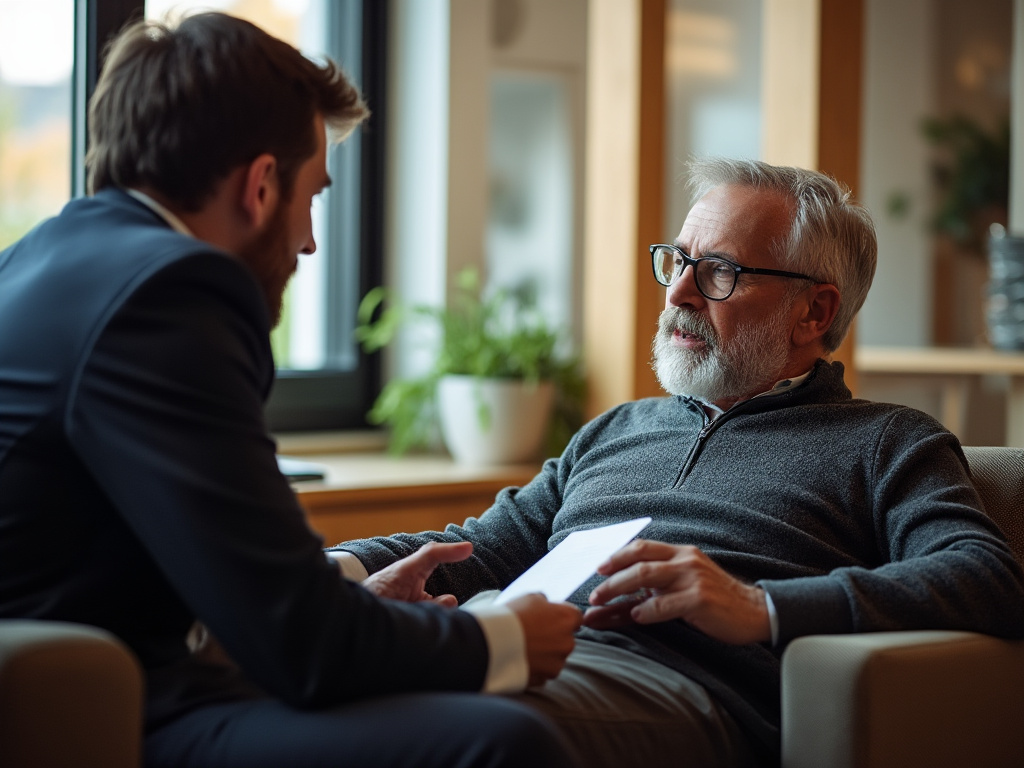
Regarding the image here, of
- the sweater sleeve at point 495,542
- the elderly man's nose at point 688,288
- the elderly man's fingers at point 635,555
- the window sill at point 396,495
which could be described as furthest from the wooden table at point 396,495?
the elderly man's fingers at point 635,555

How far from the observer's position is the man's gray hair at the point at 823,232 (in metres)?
1.94

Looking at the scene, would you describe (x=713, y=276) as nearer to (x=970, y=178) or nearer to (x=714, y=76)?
(x=714, y=76)

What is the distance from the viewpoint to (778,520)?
170 cm

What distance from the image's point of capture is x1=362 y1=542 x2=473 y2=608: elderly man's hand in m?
1.61

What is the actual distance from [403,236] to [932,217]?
345 cm

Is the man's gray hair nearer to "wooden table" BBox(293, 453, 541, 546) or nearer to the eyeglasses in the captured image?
the eyeglasses

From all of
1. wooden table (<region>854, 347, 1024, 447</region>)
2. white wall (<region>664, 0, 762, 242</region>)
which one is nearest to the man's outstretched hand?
wooden table (<region>854, 347, 1024, 447</region>)

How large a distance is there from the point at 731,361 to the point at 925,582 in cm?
53

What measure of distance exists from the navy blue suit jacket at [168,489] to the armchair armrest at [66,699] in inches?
3.6

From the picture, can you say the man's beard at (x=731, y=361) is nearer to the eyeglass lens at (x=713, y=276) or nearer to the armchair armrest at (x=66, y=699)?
the eyeglass lens at (x=713, y=276)

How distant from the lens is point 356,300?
12.6ft

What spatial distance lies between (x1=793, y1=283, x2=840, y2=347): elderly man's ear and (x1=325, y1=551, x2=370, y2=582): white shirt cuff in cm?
80

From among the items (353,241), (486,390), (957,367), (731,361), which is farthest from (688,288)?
(957,367)

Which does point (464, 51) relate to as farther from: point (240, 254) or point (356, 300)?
point (240, 254)
